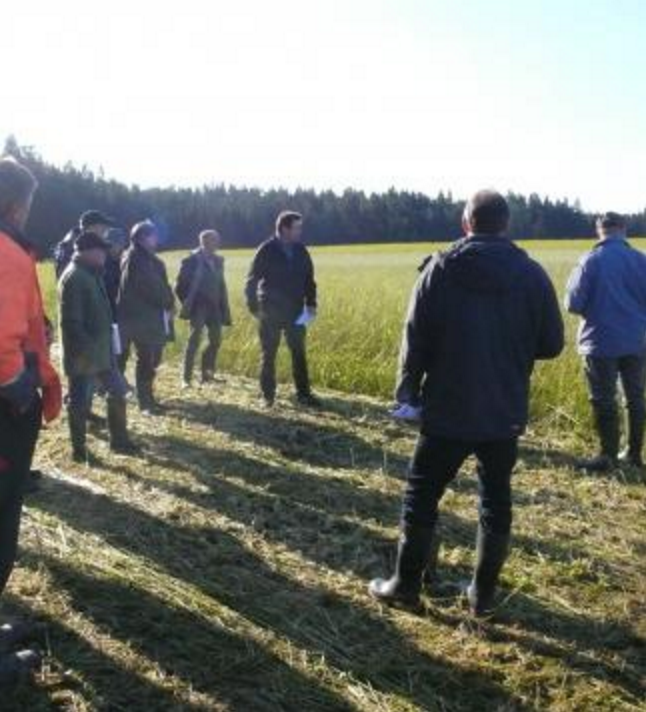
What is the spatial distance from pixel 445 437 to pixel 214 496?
2.82 meters

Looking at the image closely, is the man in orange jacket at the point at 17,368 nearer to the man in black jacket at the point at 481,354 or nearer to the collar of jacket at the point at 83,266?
the man in black jacket at the point at 481,354

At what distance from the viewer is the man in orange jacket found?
3.76 m

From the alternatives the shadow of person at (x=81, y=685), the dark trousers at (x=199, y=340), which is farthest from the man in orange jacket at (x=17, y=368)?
the dark trousers at (x=199, y=340)

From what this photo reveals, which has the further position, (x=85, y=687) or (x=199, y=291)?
(x=199, y=291)

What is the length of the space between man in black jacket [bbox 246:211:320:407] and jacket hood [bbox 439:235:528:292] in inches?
228

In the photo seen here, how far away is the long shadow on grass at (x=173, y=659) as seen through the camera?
403 centimetres

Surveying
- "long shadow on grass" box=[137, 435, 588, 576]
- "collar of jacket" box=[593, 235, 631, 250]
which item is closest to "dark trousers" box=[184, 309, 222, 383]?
"long shadow on grass" box=[137, 435, 588, 576]

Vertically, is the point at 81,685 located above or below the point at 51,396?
below

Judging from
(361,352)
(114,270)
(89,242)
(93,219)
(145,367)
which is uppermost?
(93,219)

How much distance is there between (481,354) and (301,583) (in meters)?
1.76

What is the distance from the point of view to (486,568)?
4832 mm

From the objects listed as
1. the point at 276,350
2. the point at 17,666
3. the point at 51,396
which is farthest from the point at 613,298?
the point at 17,666

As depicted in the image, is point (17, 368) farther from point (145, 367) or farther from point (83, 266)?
point (145, 367)

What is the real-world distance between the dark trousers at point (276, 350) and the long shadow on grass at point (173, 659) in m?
5.59
